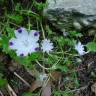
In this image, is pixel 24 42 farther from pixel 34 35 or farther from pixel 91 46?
pixel 91 46

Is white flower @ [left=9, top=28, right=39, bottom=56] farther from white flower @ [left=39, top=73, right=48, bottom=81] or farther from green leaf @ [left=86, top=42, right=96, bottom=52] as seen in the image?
green leaf @ [left=86, top=42, right=96, bottom=52]

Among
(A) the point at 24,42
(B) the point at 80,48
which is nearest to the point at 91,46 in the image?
(B) the point at 80,48

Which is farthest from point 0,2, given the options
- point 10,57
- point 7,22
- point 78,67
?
point 78,67

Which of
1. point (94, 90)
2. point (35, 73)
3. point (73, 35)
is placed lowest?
point (94, 90)

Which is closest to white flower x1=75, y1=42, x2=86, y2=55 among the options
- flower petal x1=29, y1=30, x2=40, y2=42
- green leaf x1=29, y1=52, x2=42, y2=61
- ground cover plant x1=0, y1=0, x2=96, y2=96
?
ground cover plant x1=0, y1=0, x2=96, y2=96

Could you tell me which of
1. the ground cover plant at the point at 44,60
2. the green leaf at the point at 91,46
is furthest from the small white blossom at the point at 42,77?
the green leaf at the point at 91,46

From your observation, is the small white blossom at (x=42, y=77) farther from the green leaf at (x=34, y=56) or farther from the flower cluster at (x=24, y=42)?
the flower cluster at (x=24, y=42)

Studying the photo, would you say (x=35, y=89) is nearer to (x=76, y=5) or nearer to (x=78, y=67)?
(x=78, y=67)
